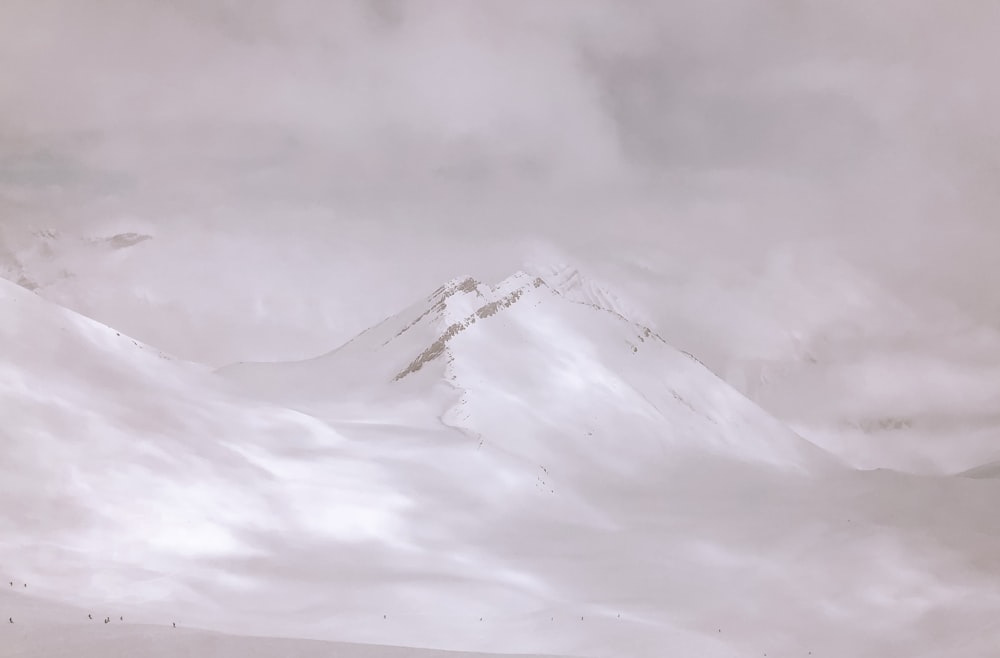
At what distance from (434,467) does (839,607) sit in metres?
17.0

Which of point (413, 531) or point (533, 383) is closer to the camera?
point (413, 531)

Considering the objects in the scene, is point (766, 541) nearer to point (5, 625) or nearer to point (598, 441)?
point (598, 441)

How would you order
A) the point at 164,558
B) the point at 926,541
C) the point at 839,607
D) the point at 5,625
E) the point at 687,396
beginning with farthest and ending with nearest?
the point at 687,396 → the point at 926,541 → the point at 839,607 → the point at 164,558 → the point at 5,625

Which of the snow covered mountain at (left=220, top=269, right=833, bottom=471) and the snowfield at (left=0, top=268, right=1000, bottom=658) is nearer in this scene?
the snowfield at (left=0, top=268, right=1000, bottom=658)

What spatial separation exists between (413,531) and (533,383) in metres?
26.3

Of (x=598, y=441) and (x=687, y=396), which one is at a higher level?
(x=687, y=396)

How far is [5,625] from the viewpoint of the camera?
13.8 metres

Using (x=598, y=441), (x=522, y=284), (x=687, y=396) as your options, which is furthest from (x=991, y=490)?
(x=522, y=284)

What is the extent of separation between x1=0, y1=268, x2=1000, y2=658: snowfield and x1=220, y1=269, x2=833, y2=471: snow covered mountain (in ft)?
1.61

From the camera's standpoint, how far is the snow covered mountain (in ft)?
150

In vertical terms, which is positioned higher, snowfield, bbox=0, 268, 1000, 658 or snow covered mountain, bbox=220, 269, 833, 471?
snow covered mountain, bbox=220, 269, 833, 471

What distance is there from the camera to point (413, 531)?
2845cm

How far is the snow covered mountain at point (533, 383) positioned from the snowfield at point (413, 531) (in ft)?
1.61

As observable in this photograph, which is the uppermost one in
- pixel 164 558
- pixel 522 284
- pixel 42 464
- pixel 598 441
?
pixel 522 284
